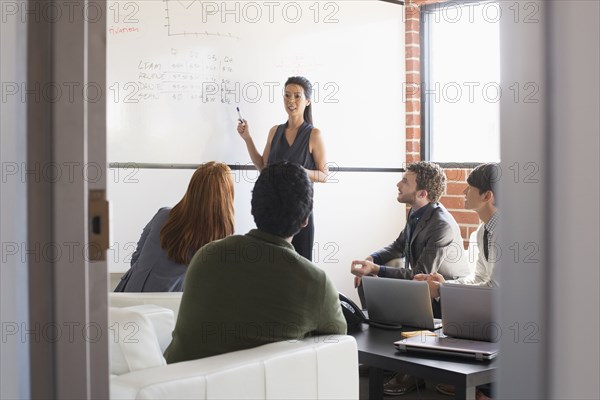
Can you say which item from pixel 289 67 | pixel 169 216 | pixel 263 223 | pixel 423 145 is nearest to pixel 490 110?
pixel 423 145

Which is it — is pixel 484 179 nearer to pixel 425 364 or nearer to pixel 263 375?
pixel 425 364

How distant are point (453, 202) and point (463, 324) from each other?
2.29 meters

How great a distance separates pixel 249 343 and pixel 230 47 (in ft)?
8.62

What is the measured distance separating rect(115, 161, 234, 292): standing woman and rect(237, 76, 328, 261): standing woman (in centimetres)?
150

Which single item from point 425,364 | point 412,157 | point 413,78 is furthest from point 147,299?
point 413,78

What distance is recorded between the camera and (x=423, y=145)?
5.27 meters

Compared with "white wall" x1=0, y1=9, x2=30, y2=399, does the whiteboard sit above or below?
above

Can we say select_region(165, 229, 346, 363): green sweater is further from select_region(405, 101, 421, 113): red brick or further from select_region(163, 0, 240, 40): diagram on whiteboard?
select_region(405, 101, 421, 113): red brick

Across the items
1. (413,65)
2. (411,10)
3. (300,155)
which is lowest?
(300,155)

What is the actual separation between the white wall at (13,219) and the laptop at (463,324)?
5.17 feet

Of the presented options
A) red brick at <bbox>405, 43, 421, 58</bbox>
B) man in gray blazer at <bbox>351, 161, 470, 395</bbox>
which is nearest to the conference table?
man in gray blazer at <bbox>351, 161, 470, 395</bbox>

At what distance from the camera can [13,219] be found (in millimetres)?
1224

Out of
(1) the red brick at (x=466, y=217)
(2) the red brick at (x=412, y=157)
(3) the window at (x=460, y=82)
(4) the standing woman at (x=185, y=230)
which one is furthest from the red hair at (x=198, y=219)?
(2) the red brick at (x=412, y=157)

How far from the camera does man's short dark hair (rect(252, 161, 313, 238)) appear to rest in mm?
2330
